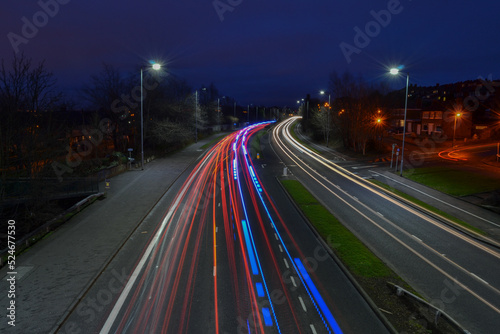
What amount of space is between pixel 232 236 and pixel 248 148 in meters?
35.6

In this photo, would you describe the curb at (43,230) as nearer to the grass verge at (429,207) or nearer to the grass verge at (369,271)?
the grass verge at (369,271)

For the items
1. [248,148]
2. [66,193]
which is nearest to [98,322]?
[66,193]

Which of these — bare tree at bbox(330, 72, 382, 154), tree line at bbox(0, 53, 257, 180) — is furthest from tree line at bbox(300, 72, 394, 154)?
tree line at bbox(0, 53, 257, 180)

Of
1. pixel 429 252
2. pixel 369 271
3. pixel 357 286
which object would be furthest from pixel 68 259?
pixel 429 252

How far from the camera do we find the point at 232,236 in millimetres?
15289

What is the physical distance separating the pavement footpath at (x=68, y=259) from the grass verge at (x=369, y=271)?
929 cm

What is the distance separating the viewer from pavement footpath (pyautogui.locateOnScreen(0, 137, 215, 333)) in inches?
363

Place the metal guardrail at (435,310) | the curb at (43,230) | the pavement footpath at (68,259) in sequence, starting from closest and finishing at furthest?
the metal guardrail at (435,310) → the pavement footpath at (68,259) → the curb at (43,230)

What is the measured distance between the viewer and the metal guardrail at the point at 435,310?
843cm

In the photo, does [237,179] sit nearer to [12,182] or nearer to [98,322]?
[12,182]

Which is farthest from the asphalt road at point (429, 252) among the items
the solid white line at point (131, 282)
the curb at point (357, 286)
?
the solid white line at point (131, 282)

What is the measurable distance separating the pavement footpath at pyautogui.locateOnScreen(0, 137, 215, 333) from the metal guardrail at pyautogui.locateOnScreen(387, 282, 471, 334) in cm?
1009

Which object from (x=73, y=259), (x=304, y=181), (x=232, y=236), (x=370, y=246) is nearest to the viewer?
(x=73, y=259)

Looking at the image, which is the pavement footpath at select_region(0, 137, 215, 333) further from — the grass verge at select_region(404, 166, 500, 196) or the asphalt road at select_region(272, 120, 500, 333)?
the grass verge at select_region(404, 166, 500, 196)
